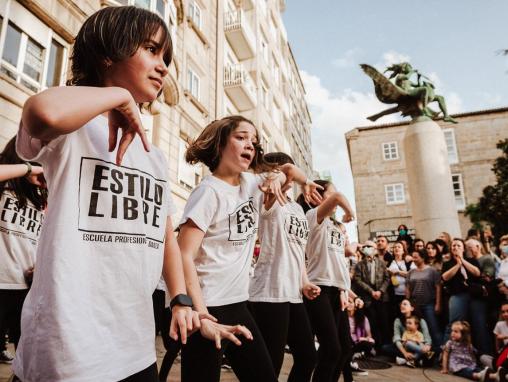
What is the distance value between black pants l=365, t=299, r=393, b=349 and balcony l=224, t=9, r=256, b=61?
15.2 m

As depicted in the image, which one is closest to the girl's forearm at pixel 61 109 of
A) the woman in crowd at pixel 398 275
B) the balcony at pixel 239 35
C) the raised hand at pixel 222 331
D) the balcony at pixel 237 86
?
the raised hand at pixel 222 331

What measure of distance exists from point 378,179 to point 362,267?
23721 millimetres

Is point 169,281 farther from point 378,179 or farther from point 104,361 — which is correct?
point 378,179

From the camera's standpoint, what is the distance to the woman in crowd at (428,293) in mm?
7047

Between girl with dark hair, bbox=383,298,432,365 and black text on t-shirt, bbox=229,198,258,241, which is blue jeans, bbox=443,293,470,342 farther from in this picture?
black text on t-shirt, bbox=229,198,258,241

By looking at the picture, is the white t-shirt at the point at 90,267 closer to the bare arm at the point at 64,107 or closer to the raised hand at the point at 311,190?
the bare arm at the point at 64,107

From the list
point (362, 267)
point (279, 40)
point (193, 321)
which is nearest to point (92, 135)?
point (193, 321)

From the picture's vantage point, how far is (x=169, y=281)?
1636 mm

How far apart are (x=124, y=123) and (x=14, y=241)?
2258mm

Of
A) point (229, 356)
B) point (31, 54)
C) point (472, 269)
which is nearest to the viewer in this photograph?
point (229, 356)

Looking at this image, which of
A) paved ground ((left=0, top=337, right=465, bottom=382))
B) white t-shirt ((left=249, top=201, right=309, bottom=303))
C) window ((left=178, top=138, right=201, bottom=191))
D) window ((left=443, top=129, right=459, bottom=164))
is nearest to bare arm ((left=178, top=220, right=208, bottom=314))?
white t-shirt ((left=249, top=201, right=309, bottom=303))

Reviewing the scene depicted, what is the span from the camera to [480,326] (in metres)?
6.28

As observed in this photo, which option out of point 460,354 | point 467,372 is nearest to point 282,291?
point 467,372

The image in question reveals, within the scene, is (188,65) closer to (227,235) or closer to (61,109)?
(227,235)
